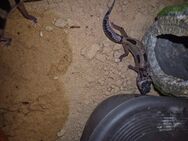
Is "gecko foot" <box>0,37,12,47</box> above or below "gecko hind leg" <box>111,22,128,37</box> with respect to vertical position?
below

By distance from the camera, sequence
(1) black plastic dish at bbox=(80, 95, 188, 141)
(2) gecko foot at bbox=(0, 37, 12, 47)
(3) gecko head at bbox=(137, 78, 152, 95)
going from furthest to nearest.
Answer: (3) gecko head at bbox=(137, 78, 152, 95) → (2) gecko foot at bbox=(0, 37, 12, 47) → (1) black plastic dish at bbox=(80, 95, 188, 141)

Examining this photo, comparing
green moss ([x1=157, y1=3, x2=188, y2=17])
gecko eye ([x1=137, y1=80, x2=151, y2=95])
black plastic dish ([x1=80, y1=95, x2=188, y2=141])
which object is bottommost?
black plastic dish ([x1=80, y1=95, x2=188, y2=141])

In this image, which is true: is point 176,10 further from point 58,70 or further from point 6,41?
point 6,41

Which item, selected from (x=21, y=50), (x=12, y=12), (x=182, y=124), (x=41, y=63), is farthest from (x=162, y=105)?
(x=12, y=12)

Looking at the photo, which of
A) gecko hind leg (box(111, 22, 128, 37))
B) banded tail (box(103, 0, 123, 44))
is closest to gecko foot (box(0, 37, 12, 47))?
banded tail (box(103, 0, 123, 44))

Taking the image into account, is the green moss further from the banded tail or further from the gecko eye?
the gecko eye

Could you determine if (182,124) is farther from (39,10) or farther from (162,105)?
(39,10)

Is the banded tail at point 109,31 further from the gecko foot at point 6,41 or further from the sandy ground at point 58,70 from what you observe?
the gecko foot at point 6,41

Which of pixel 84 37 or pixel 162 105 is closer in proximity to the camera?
pixel 162 105

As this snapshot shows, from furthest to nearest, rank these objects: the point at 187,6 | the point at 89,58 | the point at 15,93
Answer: the point at 89,58
the point at 15,93
the point at 187,6

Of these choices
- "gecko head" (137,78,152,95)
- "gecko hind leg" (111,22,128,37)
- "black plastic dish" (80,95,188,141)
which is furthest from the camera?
"gecko hind leg" (111,22,128,37)
